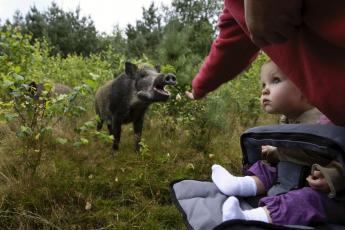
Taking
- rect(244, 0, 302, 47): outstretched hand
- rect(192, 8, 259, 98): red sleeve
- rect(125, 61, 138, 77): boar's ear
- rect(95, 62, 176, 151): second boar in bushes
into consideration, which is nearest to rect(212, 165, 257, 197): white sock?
rect(192, 8, 259, 98): red sleeve

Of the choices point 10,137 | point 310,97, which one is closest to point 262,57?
point 10,137

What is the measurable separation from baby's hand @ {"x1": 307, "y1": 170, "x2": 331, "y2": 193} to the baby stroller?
61mm

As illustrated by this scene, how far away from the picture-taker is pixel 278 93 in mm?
2172

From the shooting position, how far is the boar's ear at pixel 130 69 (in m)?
4.87

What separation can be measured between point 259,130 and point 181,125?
3.03 m

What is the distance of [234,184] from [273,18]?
4.17 feet

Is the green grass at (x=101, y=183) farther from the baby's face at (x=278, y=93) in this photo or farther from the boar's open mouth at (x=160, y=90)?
the baby's face at (x=278, y=93)

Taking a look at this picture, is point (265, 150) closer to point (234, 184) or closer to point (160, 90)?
point (234, 184)

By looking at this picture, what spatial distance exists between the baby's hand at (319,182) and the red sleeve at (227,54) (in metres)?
0.55

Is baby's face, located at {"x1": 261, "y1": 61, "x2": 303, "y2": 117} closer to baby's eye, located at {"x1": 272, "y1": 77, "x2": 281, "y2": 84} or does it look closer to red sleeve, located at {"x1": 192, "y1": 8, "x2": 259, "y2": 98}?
baby's eye, located at {"x1": 272, "y1": 77, "x2": 281, "y2": 84}

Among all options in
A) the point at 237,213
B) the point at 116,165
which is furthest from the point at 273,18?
the point at 116,165

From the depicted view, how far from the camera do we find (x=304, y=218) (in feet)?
5.87

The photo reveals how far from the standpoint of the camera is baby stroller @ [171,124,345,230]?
5.42ft

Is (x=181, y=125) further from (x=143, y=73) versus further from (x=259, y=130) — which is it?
(x=259, y=130)
